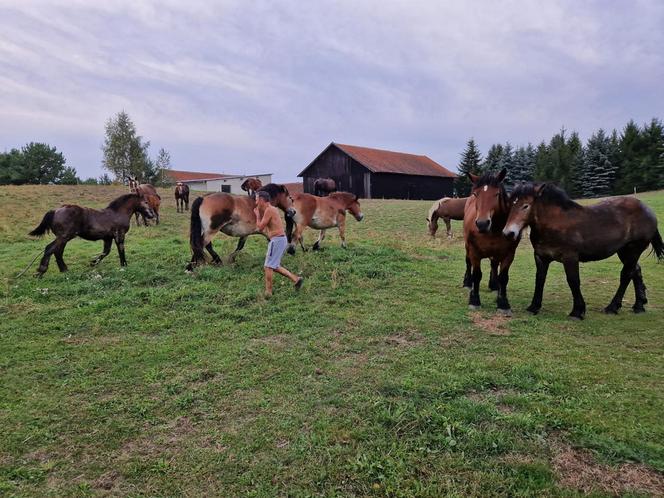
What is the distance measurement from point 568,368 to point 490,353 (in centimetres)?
81

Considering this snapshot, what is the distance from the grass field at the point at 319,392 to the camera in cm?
305

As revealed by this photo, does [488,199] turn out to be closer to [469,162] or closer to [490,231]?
[490,231]

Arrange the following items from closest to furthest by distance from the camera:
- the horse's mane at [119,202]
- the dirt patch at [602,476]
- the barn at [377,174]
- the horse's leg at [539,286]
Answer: the dirt patch at [602,476] → the horse's leg at [539,286] → the horse's mane at [119,202] → the barn at [377,174]

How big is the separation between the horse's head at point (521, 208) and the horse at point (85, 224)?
7.85 m

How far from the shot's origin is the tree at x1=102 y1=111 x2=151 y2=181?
51594mm

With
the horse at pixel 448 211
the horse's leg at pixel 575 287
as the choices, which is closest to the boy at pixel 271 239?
the horse's leg at pixel 575 287

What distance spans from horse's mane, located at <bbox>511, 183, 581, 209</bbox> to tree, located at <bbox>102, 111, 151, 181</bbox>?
52.1 m

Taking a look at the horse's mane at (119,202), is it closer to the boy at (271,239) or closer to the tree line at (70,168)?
the boy at (271,239)

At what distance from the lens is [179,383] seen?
4488 mm

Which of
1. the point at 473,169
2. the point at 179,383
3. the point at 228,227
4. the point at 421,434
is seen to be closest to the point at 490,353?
the point at 421,434

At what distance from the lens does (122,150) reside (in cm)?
5178

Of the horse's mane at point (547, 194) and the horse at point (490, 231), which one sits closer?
the horse at point (490, 231)

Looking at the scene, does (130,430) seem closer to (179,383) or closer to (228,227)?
(179,383)

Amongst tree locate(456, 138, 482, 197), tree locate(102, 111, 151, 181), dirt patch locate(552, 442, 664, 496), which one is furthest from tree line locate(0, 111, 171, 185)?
dirt patch locate(552, 442, 664, 496)
